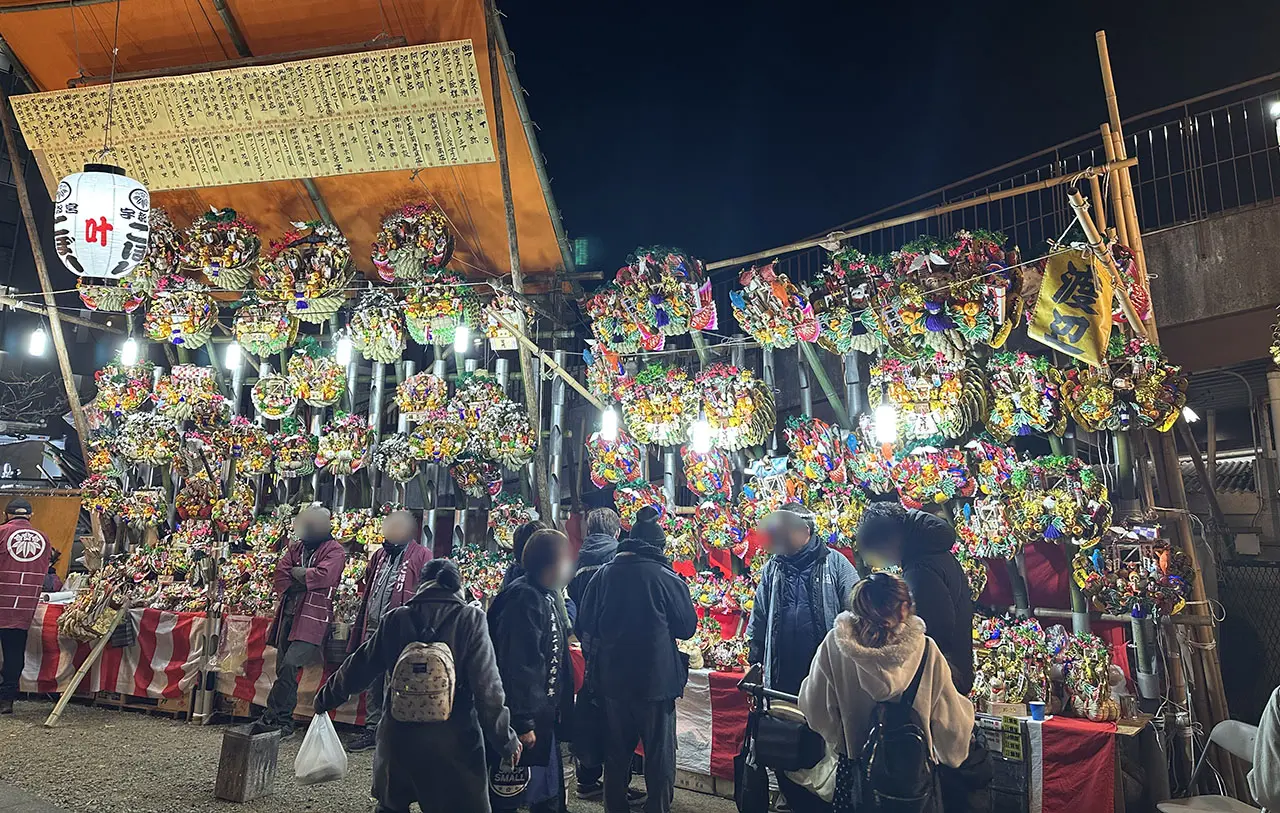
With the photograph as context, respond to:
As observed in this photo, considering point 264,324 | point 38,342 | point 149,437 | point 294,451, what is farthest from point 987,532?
point 38,342

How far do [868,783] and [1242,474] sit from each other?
10053 millimetres

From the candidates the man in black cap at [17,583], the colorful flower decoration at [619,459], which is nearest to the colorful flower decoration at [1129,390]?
the colorful flower decoration at [619,459]

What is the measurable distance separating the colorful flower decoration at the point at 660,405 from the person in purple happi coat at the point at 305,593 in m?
3.27

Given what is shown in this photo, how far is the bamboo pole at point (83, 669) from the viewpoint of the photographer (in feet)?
27.3

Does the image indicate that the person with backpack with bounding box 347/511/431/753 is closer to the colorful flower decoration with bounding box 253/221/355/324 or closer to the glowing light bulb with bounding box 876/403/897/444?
the colorful flower decoration with bounding box 253/221/355/324

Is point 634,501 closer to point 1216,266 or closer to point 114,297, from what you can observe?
point 114,297

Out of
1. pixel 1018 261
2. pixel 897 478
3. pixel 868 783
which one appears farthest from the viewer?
pixel 897 478

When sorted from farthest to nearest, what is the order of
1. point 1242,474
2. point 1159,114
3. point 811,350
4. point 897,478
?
point 1242,474
point 1159,114
point 811,350
point 897,478

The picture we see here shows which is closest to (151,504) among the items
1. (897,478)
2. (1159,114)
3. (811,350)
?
(811,350)

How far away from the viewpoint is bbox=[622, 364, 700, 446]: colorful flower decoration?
763cm

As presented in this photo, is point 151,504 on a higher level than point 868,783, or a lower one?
higher

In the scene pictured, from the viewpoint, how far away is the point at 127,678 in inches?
361

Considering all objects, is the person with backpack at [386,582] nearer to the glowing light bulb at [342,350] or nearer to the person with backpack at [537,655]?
the glowing light bulb at [342,350]

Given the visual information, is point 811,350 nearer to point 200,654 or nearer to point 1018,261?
point 1018,261
